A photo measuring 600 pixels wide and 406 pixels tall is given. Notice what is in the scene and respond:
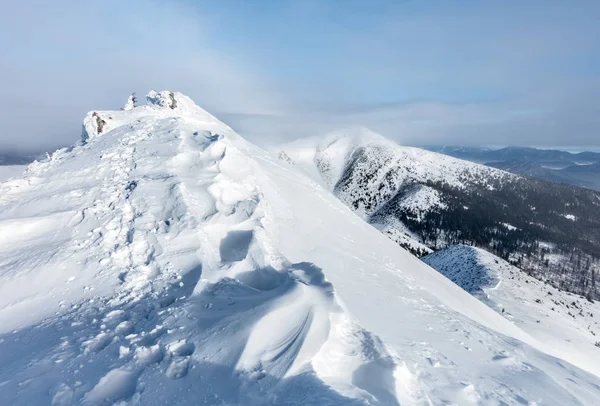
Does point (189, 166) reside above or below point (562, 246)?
above

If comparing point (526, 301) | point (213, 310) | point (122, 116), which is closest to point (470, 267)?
point (526, 301)

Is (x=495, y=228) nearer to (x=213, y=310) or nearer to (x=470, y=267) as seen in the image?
(x=470, y=267)

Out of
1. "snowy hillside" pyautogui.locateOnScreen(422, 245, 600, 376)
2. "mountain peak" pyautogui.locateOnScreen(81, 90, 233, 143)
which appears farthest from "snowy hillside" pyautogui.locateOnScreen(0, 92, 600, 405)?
"snowy hillside" pyautogui.locateOnScreen(422, 245, 600, 376)

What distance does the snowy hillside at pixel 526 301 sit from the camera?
127 feet

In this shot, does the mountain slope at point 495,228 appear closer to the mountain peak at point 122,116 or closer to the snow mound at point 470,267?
the snow mound at point 470,267

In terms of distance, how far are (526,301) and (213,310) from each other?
59734 mm

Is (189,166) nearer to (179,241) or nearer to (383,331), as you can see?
(179,241)

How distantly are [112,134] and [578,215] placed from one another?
25763 cm

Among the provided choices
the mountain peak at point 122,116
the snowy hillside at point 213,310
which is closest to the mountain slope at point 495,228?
the mountain peak at point 122,116

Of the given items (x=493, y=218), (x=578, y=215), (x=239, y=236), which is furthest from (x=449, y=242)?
(x=239, y=236)

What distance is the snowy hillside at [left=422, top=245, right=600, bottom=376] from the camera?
3878 cm

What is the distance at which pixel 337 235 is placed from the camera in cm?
1723

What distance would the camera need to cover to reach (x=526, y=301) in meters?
51.2

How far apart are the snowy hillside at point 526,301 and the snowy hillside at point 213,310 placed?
30276 mm
